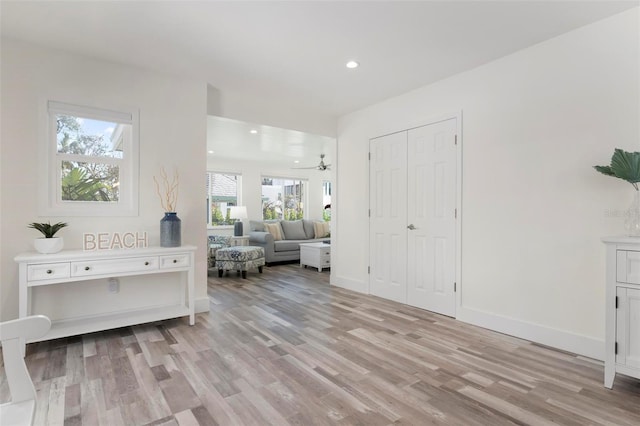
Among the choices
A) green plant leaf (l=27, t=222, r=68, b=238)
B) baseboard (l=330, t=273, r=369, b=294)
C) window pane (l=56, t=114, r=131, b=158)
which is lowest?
baseboard (l=330, t=273, r=369, b=294)

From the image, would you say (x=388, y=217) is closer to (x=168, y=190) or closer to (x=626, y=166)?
(x=626, y=166)

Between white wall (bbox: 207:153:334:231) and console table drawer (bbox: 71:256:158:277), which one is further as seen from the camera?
white wall (bbox: 207:153:334:231)

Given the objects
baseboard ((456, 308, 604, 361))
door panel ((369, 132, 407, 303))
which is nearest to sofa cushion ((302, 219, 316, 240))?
door panel ((369, 132, 407, 303))

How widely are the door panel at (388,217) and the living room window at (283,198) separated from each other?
187 inches

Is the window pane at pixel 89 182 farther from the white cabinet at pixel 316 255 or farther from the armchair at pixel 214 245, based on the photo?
the white cabinet at pixel 316 255

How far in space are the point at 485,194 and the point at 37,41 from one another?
4255mm

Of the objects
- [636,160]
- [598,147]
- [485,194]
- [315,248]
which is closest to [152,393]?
[485,194]

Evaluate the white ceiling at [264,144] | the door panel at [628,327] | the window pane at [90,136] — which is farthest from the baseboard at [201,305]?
the door panel at [628,327]

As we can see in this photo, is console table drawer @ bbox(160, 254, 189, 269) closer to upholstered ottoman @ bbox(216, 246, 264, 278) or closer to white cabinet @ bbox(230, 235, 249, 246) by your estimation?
upholstered ottoman @ bbox(216, 246, 264, 278)

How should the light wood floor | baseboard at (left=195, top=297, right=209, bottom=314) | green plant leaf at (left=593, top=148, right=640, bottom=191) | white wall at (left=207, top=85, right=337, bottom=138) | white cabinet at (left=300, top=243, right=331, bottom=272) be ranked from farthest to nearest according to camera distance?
white cabinet at (left=300, top=243, right=331, bottom=272), white wall at (left=207, top=85, right=337, bottom=138), baseboard at (left=195, top=297, right=209, bottom=314), green plant leaf at (left=593, top=148, right=640, bottom=191), the light wood floor

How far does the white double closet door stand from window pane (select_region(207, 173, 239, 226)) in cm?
468

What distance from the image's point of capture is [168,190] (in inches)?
138

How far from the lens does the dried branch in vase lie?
346 centimetres

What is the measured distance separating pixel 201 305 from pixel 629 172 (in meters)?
3.86
